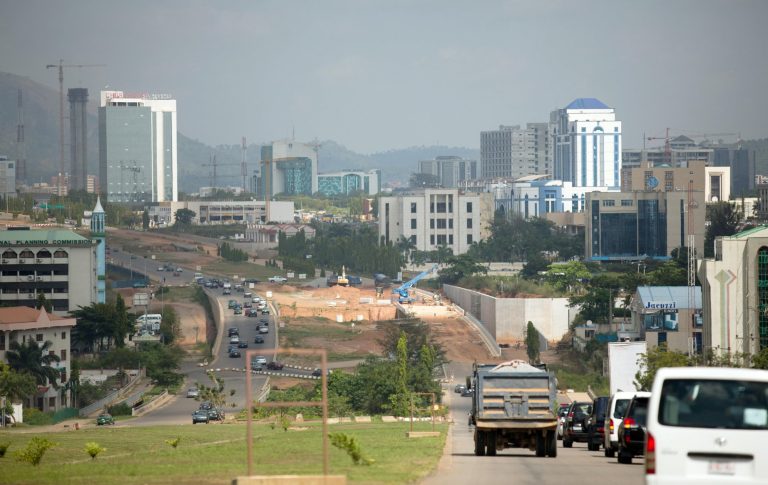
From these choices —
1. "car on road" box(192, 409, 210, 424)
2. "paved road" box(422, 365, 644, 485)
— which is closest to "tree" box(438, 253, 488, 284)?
"car on road" box(192, 409, 210, 424)

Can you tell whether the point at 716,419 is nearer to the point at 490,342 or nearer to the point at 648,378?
the point at 648,378

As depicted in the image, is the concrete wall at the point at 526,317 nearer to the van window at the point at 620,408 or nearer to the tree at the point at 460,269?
the tree at the point at 460,269

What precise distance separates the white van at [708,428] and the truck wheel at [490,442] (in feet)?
61.1

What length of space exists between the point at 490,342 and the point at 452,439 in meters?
84.0

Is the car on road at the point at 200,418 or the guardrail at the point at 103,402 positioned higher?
the car on road at the point at 200,418

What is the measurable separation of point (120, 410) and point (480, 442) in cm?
5696

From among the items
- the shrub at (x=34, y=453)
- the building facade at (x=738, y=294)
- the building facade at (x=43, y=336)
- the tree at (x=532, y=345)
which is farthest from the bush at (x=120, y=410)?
the shrub at (x=34, y=453)

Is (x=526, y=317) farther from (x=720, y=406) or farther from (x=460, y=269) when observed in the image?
(x=720, y=406)

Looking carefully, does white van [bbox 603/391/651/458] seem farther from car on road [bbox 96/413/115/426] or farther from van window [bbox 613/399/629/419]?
car on road [bbox 96/413/115/426]

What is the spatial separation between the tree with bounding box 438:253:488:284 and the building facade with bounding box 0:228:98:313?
5796cm

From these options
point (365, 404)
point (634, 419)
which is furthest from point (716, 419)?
point (365, 404)

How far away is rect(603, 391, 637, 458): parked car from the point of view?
36.8 m

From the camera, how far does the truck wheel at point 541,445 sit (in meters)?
36.6

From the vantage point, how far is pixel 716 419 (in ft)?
60.0
